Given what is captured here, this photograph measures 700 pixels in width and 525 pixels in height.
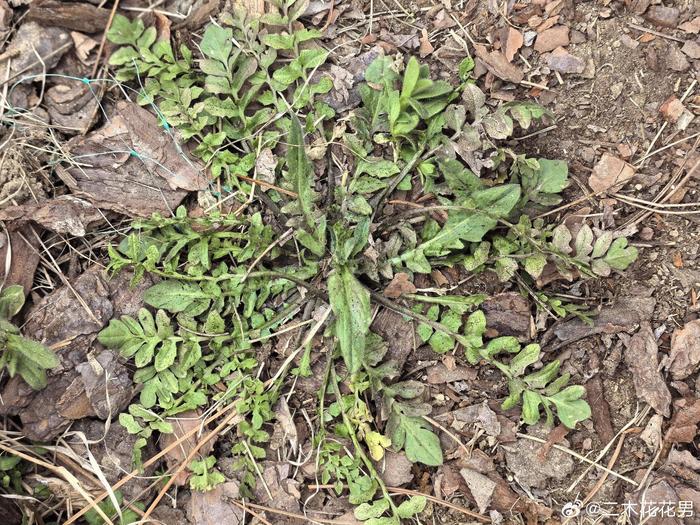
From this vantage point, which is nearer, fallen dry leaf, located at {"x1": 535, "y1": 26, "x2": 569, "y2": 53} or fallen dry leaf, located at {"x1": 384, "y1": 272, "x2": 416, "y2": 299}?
fallen dry leaf, located at {"x1": 384, "y1": 272, "x2": 416, "y2": 299}

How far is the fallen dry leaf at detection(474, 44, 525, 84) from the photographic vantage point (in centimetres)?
270

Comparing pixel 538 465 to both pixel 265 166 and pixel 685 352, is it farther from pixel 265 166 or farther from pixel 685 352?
pixel 265 166

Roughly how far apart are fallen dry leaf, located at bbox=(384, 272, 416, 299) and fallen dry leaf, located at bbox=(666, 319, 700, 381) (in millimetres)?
1117

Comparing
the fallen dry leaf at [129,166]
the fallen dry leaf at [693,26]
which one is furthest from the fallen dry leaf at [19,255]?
the fallen dry leaf at [693,26]

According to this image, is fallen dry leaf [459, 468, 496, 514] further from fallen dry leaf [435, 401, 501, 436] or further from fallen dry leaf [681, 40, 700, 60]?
fallen dry leaf [681, 40, 700, 60]

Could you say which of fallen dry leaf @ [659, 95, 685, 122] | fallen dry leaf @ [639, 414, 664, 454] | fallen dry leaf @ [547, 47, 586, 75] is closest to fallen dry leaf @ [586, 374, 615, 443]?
fallen dry leaf @ [639, 414, 664, 454]

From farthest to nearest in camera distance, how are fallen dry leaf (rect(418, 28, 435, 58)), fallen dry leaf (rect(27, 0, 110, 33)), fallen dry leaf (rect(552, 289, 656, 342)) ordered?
fallen dry leaf (rect(418, 28, 435, 58)) → fallen dry leaf (rect(552, 289, 656, 342)) → fallen dry leaf (rect(27, 0, 110, 33))

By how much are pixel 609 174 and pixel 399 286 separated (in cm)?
103

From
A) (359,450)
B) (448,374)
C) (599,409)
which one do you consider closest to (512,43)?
(448,374)

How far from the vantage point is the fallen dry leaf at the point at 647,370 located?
8.56 feet

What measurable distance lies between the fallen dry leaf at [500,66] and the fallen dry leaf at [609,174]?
1.67ft

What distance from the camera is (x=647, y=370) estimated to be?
263 cm

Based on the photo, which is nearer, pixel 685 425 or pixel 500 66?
pixel 685 425

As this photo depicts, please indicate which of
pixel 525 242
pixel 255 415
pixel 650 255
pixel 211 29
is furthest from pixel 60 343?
pixel 650 255
